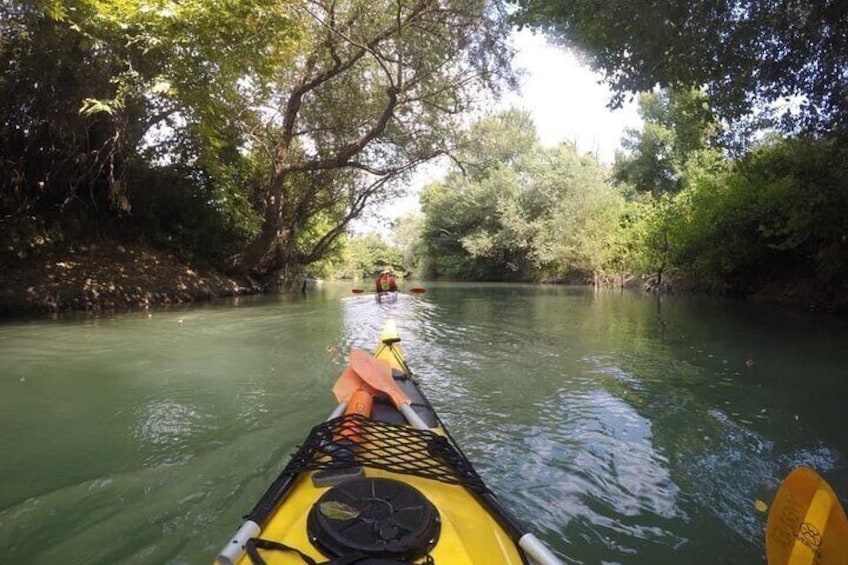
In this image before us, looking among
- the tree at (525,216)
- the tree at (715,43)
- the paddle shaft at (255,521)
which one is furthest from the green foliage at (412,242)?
the paddle shaft at (255,521)

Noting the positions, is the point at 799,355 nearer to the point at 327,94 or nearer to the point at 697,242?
the point at 697,242

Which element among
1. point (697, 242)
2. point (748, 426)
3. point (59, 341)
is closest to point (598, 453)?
point (748, 426)

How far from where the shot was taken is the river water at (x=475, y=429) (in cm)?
278

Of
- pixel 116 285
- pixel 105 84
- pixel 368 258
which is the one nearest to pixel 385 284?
pixel 116 285

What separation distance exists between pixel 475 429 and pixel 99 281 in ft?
37.0

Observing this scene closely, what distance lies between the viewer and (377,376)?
344 centimetres

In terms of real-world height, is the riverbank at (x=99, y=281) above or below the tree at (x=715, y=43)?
below

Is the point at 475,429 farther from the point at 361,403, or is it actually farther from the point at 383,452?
the point at 383,452

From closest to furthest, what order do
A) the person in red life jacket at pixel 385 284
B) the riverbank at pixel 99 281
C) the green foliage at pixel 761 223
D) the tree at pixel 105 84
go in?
the tree at pixel 105 84
the green foliage at pixel 761 223
the riverbank at pixel 99 281
the person in red life jacket at pixel 385 284

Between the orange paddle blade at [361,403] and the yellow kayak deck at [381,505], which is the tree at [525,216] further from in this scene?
the yellow kayak deck at [381,505]

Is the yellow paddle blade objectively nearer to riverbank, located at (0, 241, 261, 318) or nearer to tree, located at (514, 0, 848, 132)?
tree, located at (514, 0, 848, 132)

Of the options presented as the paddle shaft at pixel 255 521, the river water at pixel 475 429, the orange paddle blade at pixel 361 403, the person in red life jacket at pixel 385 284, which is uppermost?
the person in red life jacket at pixel 385 284

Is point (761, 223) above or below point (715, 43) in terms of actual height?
below

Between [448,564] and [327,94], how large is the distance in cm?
1683
